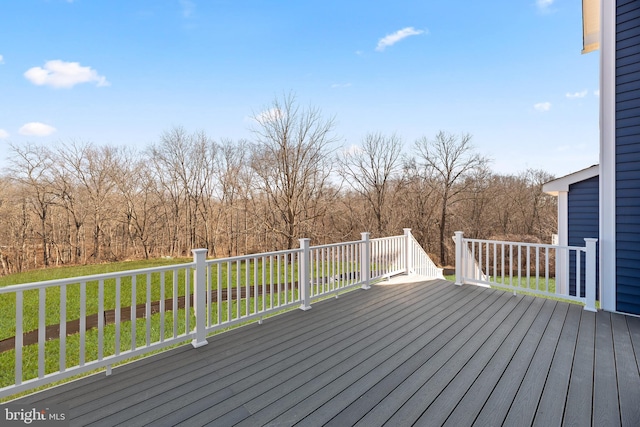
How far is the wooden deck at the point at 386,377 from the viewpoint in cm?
178

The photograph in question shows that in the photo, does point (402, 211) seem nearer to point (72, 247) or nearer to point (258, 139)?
point (258, 139)

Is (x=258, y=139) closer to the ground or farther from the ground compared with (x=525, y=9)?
closer to the ground

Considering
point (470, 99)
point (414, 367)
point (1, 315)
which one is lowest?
point (1, 315)

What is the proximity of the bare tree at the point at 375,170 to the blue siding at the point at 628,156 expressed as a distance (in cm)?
1115

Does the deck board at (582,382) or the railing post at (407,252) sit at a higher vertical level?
the railing post at (407,252)

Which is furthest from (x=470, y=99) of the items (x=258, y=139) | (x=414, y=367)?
(x=414, y=367)

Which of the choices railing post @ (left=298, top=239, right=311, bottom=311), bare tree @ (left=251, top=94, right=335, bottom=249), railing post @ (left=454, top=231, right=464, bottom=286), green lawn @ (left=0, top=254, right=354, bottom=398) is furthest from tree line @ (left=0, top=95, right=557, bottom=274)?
railing post @ (left=298, top=239, right=311, bottom=311)

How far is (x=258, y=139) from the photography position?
435 inches

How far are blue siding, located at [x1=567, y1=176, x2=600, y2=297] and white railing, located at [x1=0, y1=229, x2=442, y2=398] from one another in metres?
2.90

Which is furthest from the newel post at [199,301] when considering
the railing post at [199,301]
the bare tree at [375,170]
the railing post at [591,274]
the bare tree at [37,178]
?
the bare tree at [37,178]

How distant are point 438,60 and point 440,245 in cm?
935

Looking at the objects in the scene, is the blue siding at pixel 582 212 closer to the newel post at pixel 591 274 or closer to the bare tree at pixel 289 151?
the newel post at pixel 591 274

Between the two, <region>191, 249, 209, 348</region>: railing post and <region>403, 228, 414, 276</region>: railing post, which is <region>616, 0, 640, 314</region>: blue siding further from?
<region>191, 249, 209, 348</region>: railing post

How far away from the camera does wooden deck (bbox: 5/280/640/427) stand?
1.78 metres
